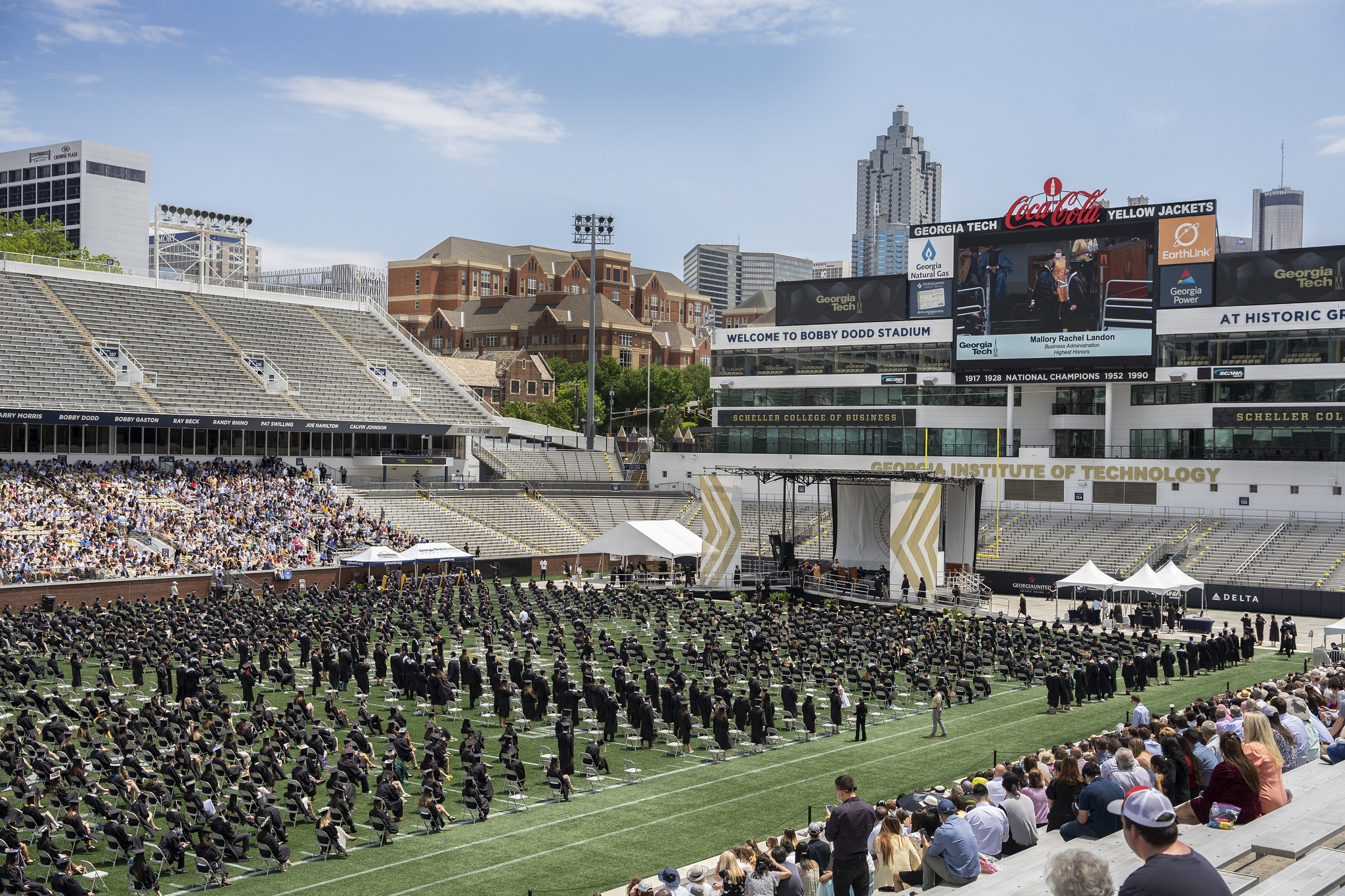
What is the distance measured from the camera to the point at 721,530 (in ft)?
155

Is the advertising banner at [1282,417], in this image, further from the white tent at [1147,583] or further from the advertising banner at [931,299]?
the white tent at [1147,583]

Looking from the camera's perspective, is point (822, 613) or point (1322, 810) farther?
point (822, 613)

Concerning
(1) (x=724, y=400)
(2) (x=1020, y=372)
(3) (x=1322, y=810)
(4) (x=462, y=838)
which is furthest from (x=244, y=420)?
(3) (x=1322, y=810)

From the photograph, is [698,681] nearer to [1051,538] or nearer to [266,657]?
[266,657]

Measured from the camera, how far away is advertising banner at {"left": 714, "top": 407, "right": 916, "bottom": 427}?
199 feet

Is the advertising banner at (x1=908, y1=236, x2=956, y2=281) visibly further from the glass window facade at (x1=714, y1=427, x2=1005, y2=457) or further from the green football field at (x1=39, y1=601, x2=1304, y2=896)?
the green football field at (x1=39, y1=601, x2=1304, y2=896)

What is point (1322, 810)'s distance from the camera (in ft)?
30.4

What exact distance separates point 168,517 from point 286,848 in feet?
110

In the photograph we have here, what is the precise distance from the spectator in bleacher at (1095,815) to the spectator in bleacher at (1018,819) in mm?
1292

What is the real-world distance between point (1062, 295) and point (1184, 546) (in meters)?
11.5

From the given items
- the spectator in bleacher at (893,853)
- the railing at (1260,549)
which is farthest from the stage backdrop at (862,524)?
the spectator in bleacher at (893,853)

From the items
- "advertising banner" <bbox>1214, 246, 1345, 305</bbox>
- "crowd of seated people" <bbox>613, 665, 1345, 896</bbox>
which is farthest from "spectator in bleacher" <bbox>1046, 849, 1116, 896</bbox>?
"advertising banner" <bbox>1214, 246, 1345, 305</bbox>

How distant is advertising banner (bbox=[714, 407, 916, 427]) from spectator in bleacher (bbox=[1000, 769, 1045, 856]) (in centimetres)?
4893

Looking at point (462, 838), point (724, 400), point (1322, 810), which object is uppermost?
point (724, 400)
